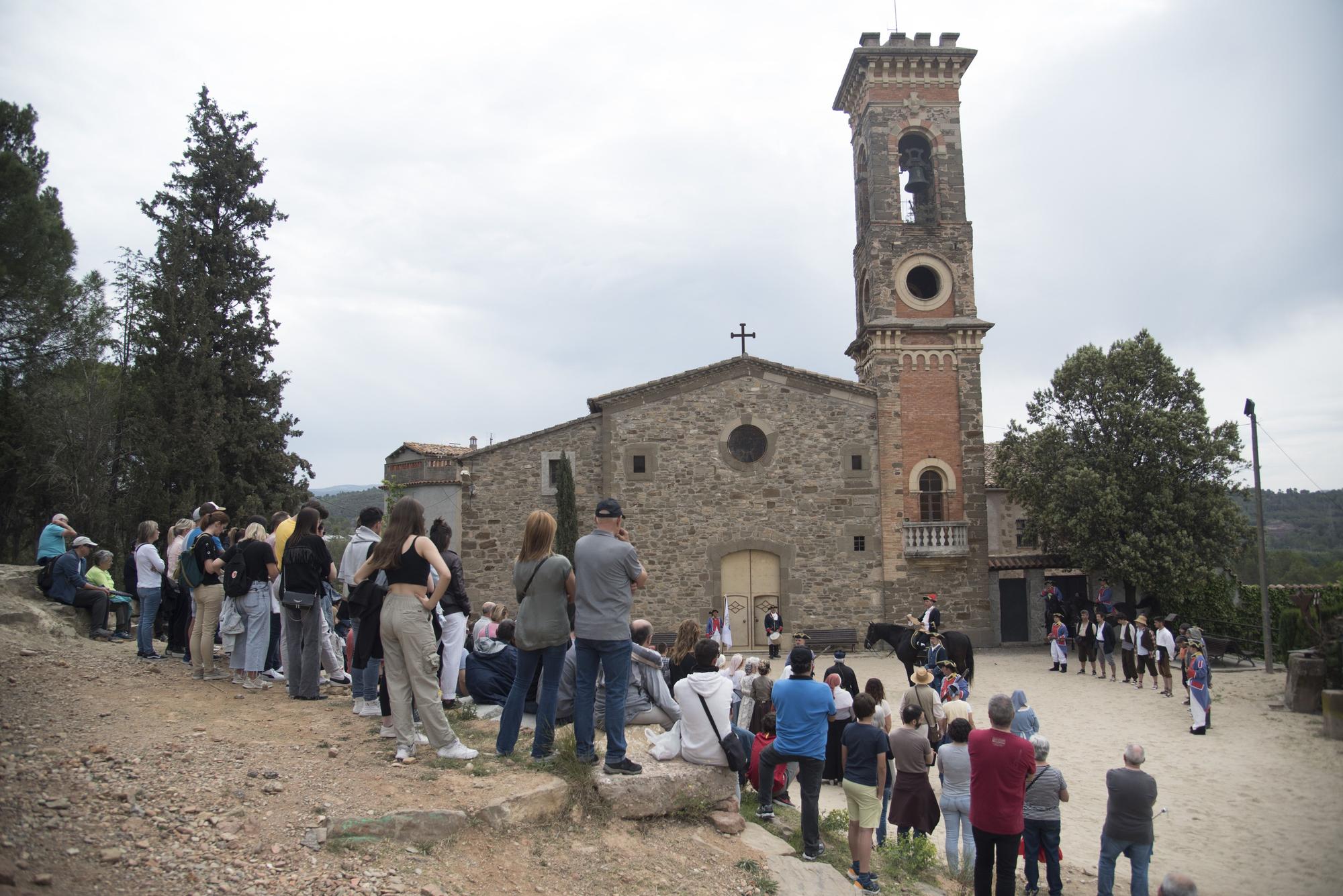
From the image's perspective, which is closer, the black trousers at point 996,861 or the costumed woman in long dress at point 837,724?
the black trousers at point 996,861

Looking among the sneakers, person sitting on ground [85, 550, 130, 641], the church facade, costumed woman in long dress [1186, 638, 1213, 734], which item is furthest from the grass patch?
the church facade

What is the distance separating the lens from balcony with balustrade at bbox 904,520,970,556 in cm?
2070

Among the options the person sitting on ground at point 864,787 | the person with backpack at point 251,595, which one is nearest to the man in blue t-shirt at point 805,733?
the person sitting on ground at point 864,787

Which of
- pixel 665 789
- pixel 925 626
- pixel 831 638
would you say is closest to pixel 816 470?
pixel 831 638

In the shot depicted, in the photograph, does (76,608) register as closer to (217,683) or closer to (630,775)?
(217,683)

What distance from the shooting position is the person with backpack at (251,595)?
7.22 metres

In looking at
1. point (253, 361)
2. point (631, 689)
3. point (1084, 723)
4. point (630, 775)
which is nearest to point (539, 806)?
point (630, 775)

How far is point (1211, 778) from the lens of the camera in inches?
404

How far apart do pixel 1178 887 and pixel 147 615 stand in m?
9.03

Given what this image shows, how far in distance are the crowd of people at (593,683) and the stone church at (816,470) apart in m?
11.5

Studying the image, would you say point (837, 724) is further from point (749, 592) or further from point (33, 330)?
point (33, 330)

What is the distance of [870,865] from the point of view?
606 centimetres

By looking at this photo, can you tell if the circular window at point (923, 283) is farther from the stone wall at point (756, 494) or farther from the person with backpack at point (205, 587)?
the person with backpack at point (205, 587)

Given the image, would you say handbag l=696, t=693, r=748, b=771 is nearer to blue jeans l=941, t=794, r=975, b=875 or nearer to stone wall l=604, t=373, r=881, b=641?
blue jeans l=941, t=794, r=975, b=875
